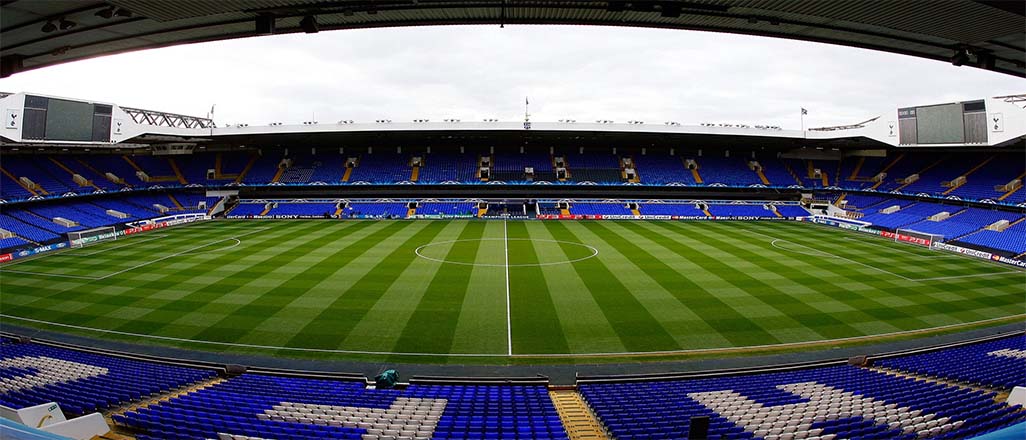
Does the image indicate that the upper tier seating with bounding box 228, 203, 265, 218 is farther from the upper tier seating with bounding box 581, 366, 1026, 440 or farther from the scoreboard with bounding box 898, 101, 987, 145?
the scoreboard with bounding box 898, 101, 987, 145

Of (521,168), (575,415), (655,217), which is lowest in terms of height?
(575,415)

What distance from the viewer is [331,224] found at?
47.9 m

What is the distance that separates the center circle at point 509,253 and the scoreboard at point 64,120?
32463mm

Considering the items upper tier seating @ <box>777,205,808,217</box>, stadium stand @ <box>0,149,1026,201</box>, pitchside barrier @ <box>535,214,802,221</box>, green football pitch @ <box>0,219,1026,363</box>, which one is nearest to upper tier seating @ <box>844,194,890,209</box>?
stadium stand @ <box>0,149,1026,201</box>

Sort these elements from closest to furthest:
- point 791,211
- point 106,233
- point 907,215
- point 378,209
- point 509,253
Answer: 1. point 509,253
2. point 106,233
3. point 907,215
4. point 378,209
5. point 791,211

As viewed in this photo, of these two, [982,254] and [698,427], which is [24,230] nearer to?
[698,427]

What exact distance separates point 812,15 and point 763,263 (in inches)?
962

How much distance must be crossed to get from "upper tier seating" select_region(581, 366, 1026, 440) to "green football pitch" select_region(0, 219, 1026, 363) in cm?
368

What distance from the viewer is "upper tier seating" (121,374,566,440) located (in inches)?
342

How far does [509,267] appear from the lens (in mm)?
28234

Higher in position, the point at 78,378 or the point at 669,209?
the point at 669,209

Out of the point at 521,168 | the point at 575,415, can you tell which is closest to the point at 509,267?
the point at 575,415

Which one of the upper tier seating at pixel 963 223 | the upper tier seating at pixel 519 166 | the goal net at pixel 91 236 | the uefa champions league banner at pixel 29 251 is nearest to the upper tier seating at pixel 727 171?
the upper tier seating at pixel 963 223

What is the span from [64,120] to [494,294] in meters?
41.9
